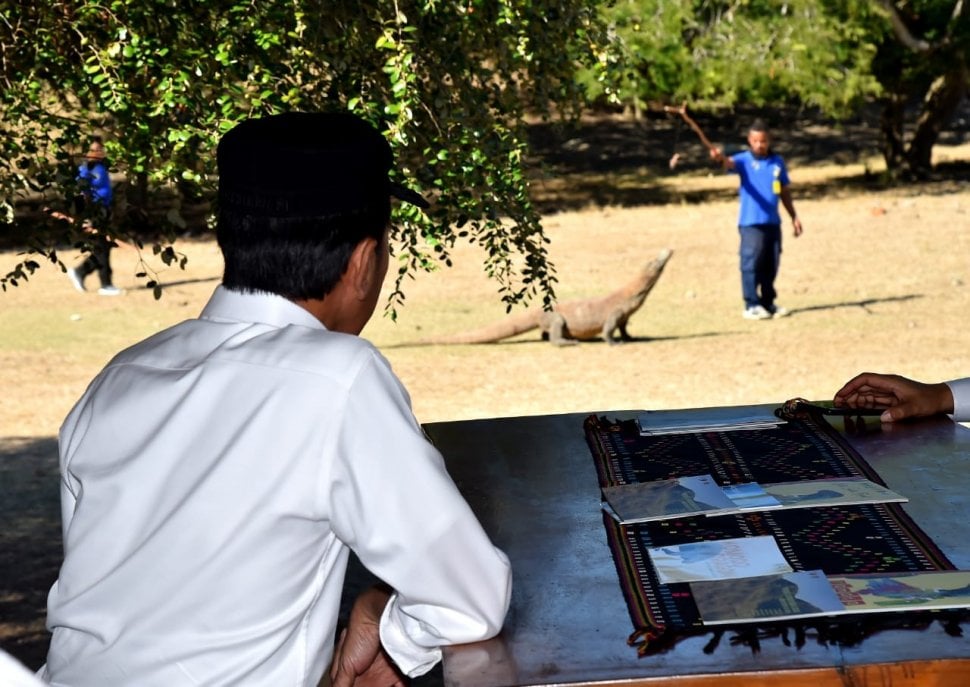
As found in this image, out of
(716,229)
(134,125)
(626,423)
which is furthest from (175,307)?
(626,423)

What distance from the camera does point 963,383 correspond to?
3.42 m

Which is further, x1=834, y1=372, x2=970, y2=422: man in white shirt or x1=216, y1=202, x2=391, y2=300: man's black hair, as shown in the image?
x1=834, y1=372, x2=970, y2=422: man in white shirt

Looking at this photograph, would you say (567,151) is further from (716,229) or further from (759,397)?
(759,397)

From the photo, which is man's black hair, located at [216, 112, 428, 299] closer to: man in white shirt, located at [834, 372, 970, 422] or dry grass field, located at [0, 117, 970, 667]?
man in white shirt, located at [834, 372, 970, 422]

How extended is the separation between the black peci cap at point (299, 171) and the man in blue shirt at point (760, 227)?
956 cm

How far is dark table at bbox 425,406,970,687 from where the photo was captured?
202cm

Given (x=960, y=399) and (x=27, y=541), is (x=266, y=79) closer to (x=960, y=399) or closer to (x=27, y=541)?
(x=960, y=399)

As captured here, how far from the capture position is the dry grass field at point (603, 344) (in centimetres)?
834

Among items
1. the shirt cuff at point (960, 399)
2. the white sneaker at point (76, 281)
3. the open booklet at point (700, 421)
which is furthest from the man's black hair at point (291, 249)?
the white sneaker at point (76, 281)

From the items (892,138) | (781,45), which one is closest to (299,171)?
(781,45)

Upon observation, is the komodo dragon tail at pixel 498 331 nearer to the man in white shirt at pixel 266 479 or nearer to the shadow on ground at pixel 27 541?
the shadow on ground at pixel 27 541

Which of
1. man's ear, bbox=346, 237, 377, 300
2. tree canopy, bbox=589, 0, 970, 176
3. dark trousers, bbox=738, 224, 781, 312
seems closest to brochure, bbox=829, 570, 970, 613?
man's ear, bbox=346, 237, 377, 300

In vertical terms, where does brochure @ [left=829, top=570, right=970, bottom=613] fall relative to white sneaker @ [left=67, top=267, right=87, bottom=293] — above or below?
above

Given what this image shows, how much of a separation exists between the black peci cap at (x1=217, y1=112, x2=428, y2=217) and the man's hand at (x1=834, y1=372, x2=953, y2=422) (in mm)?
1635
